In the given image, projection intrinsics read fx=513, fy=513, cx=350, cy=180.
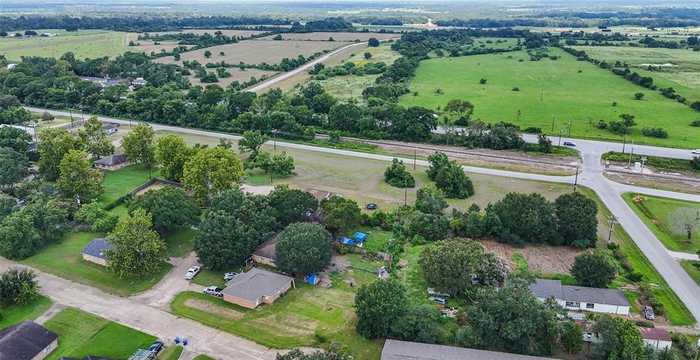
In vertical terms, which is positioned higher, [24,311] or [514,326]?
[514,326]

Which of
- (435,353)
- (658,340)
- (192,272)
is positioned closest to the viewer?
(435,353)

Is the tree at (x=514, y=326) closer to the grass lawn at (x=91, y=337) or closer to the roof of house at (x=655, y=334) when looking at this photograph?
the roof of house at (x=655, y=334)

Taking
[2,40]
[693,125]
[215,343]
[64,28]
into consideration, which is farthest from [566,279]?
[64,28]

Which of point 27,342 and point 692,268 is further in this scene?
point 692,268

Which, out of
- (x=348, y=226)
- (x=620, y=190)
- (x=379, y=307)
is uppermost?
(x=379, y=307)

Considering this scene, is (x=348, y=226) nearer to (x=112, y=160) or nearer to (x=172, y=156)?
(x=172, y=156)

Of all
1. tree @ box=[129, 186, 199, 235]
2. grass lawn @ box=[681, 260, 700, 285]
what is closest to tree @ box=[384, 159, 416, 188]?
tree @ box=[129, 186, 199, 235]

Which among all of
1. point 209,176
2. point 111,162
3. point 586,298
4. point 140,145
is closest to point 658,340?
point 586,298

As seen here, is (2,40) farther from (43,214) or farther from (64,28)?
(43,214)

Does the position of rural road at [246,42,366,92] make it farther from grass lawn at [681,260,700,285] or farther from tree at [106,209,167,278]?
grass lawn at [681,260,700,285]
